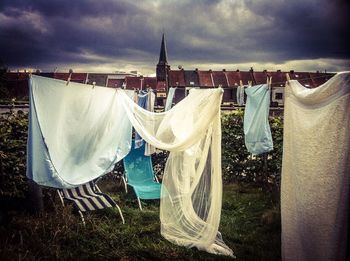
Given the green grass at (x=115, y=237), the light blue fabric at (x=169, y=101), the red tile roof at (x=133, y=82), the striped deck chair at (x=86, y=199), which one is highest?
the red tile roof at (x=133, y=82)

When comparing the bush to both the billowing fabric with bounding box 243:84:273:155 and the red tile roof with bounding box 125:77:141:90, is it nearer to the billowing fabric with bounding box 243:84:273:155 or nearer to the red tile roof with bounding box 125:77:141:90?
the billowing fabric with bounding box 243:84:273:155

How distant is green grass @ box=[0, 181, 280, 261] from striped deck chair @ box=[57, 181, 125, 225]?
0.51 feet

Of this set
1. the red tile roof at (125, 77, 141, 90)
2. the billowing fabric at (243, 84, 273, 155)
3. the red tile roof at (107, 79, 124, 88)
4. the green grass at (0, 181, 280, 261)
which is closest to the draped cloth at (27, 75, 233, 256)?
the green grass at (0, 181, 280, 261)

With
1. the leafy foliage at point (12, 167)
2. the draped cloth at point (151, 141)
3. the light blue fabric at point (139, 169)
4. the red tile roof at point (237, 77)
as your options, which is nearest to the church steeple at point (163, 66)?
the red tile roof at point (237, 77)

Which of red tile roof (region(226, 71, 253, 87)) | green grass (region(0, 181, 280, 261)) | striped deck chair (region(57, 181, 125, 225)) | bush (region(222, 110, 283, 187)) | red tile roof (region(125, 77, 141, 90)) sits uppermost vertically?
red tile roof (region(226, 71, 253, 87))

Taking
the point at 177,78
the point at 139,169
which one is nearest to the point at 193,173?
the point at 139,169

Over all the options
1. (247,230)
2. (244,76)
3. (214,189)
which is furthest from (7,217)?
(244,76)

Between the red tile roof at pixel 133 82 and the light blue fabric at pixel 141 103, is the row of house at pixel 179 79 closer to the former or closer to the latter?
the red tile roof at pixel 133 82

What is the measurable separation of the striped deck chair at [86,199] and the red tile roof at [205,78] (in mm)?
34428

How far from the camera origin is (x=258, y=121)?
540 cm

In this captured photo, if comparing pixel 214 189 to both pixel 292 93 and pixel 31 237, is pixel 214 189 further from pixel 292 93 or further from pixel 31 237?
pixel 31 237

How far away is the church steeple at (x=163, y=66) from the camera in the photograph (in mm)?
40444

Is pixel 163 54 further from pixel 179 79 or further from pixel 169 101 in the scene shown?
pixel 169 101

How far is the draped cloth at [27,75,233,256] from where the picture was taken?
3435mm
